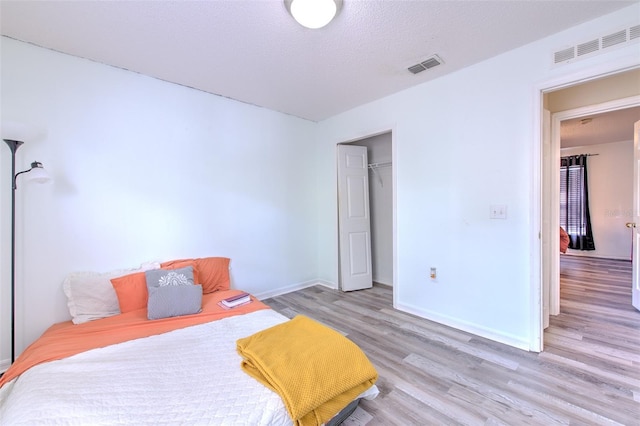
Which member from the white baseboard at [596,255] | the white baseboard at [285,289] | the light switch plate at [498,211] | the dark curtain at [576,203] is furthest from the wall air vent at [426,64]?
the white baseboard at [596,255]

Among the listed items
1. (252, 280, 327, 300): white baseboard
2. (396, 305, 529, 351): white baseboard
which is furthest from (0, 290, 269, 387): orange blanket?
(396, 305, 529, 351): white baseboard

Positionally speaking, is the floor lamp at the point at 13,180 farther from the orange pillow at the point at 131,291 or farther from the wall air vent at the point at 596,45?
the wall air vent at the point at 596,45

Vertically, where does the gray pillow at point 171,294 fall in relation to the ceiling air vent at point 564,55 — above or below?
below

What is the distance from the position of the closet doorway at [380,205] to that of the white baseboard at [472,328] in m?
1.04

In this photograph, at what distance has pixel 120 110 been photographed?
98.9 inches

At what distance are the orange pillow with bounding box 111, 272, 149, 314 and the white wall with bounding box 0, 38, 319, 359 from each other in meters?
0.27

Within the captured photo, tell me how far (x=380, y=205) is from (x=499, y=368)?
260cm

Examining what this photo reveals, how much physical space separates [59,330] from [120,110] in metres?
1.90

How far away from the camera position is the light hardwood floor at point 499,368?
1.57 metres

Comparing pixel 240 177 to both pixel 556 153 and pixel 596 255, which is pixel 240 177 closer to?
pixel 556 153

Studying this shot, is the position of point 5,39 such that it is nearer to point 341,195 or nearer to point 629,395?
point 341,195

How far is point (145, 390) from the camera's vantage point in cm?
123

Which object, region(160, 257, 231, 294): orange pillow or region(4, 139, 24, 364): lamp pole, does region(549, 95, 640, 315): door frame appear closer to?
region(160, 257, 231, 294): orange pillow

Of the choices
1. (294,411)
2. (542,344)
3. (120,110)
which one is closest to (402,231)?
(542,344)
